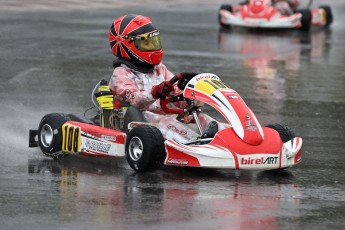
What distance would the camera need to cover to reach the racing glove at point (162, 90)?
364 inches

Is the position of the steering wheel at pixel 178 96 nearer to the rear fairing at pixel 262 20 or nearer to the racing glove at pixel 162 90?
the racing glove at pixel 162 90

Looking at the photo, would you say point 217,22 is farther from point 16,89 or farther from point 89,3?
point 16,89

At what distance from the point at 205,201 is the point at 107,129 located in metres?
1.89

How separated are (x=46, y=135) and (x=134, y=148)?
1163mm

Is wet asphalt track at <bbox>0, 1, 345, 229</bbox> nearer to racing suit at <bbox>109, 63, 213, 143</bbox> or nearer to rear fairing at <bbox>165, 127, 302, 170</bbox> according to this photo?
rear fairing at <bbox>165, 127, 302, 170</bbox>

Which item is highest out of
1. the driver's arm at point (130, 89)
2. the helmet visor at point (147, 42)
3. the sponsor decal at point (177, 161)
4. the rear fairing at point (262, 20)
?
the helmet visor at point (147, 42)

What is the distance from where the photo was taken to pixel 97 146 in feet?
30.2

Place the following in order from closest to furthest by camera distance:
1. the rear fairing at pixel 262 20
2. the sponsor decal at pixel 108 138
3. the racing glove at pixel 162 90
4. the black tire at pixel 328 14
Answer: the sponsor decal at pixel 108 138 → the racing glove at pixel 162 90 → the rear fairing at pixel 262 20 → the black tire at pixel 328 14

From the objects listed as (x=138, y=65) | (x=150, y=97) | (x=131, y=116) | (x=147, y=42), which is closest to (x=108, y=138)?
(x=131, y=116)

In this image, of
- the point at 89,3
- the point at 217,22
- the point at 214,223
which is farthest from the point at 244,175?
the point at 89,3

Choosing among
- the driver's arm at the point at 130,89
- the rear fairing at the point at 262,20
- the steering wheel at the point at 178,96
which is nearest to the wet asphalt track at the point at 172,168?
the rear fairing at the point at 262,20

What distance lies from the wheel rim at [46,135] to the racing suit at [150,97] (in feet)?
2.26

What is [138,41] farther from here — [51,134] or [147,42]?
[51,134]

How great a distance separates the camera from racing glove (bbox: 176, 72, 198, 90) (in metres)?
9.18
